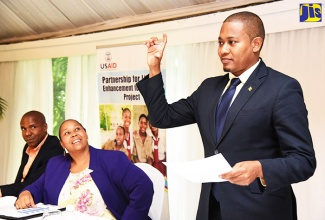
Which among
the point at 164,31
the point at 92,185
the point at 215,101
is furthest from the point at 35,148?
the point at 215,101

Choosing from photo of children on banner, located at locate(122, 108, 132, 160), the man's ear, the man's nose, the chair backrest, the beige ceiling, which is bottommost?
the chair backrest

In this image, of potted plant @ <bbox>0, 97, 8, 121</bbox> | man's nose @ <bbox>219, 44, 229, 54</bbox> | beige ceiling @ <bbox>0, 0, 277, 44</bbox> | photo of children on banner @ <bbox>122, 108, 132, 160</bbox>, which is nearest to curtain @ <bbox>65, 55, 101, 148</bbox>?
beige ceiling @ <bbox>0, 0, 277, 44</bbox>

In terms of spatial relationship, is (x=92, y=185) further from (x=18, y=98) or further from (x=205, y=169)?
(x=18, y=98)

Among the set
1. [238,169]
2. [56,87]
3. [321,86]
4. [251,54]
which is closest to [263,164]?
[238,169]

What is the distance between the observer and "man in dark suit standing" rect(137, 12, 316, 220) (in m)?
1.48

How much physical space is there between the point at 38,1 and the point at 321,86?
9.74 feet

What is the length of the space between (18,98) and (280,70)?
3.45m

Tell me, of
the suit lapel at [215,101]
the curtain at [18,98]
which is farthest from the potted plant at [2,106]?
the suit lapel at [215,101]

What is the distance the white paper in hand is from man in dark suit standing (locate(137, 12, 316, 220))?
0.05 meters

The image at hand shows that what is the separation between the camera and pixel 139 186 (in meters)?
2.86

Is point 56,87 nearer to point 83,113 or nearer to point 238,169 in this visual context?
point 83,113

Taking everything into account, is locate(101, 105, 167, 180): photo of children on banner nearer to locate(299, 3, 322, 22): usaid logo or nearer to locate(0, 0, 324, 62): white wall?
locate(0, 0, 324, 62): white wall

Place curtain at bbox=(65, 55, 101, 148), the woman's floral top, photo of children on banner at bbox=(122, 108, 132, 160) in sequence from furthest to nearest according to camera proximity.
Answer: curtain at bbox=(65, 55, 101, 148)
photo of children on banner at bbox=(122, 108, 132, 160)
the woman's floral top

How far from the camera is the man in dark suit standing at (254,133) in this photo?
1.48 meters
